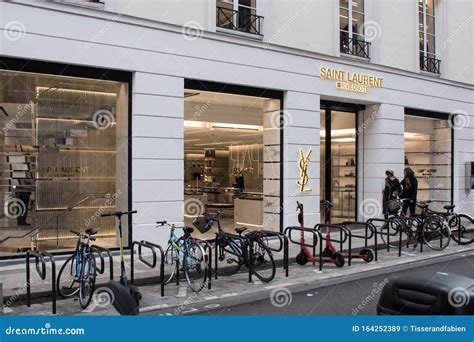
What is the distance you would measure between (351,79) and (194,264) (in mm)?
8635

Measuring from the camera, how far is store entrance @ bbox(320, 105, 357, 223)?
623 inches

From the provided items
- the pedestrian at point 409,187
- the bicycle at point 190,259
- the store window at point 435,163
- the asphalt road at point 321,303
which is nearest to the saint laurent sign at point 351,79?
the pedestrian at point 409,187

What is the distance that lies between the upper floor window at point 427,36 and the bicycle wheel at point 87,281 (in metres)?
13.9

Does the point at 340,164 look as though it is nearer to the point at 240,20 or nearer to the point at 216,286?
the point at 240,20

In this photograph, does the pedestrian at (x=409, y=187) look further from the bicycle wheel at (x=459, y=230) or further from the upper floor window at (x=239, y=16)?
the upper floor window at (x=239, y=16)

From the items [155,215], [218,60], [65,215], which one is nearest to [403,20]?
[218,60]

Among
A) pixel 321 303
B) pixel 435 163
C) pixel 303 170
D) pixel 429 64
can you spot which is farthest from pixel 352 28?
pixel 321 303

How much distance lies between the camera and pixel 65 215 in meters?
10.8

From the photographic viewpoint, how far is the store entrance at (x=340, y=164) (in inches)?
623

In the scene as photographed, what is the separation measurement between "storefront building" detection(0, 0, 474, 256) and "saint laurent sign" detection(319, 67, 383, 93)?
46 millimetres

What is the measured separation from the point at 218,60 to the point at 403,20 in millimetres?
7503

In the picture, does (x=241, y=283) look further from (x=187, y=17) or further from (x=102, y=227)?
(x=187, y=17)

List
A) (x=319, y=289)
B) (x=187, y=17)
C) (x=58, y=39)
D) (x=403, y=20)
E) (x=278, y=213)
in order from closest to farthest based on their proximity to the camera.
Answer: (x=319, y=289), (x=58, y=39), (x=187, y=17), (x=278, y=213), (x=403, y=20)

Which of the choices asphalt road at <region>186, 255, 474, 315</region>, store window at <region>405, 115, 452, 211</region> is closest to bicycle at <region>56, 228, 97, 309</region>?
asphalt road at <region>186, 255, 474, 315</region>
